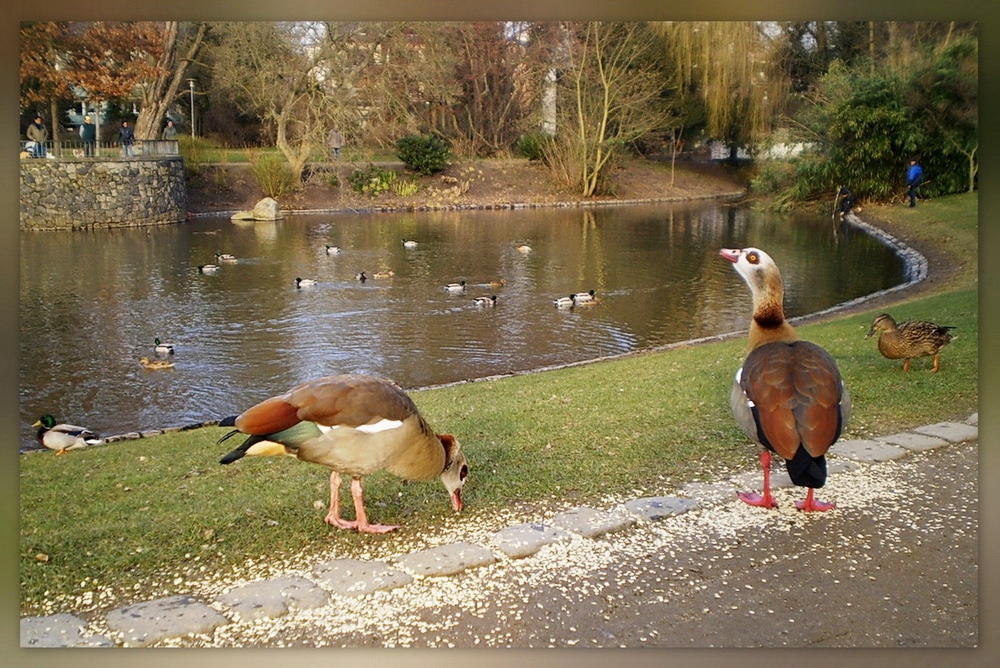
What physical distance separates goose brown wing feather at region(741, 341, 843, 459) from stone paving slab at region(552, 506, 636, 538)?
2.33 feet

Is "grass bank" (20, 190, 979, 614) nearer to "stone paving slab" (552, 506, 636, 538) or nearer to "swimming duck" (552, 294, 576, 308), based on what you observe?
"stone paving slab" (552, 506, 636, 538)

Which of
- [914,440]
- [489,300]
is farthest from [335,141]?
[914,440]

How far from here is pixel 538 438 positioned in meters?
4.66

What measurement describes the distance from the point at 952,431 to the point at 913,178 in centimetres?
133

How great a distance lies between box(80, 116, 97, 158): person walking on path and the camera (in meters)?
4.48

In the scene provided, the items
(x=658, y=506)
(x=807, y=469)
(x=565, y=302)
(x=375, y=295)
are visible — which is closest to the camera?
(x=807, y=469)

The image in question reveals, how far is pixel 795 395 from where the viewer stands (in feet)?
12.6

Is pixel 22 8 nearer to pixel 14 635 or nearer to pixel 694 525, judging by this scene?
pixel 14 635

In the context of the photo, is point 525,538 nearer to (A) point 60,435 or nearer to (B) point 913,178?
(A) point 60,435

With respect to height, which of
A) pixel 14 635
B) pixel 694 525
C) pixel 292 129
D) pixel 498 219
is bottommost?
pixel 14 635

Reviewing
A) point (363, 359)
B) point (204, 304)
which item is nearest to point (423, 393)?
point (363, 359)

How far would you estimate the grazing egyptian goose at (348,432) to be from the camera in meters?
3.62

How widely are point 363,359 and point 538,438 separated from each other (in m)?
0.96

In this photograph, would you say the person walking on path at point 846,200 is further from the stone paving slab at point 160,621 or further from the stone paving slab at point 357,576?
the stone paving slab at point 160,621
